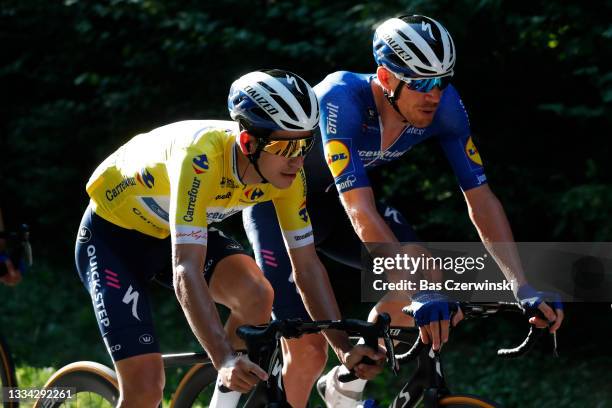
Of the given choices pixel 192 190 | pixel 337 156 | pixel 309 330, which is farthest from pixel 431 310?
pixel 337 156

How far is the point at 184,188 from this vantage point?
412 cm

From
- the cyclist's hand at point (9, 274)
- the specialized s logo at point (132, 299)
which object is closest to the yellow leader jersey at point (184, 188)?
the specialized s logo at point (132, 299)

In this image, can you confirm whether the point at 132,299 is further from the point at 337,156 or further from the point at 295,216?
the point at 337,156

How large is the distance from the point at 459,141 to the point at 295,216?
1.05m

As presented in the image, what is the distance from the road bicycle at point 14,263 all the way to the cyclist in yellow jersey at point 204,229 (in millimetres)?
979

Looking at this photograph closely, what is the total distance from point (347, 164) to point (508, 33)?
333 cm

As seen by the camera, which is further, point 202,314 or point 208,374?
point 208,374

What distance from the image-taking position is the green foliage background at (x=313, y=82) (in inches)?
288

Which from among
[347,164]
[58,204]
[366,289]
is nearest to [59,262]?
[58,204]

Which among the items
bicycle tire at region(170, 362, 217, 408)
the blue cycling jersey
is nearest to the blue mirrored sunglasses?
the blue cycling jersey

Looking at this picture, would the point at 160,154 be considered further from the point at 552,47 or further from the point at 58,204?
the point at 58,204

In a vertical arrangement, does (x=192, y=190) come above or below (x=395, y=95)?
above

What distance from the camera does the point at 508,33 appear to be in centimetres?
777

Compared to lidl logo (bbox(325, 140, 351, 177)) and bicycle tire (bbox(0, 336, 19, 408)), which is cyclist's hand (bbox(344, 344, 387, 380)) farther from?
bicycle tire (bbox(0, 336, 19, 408))
